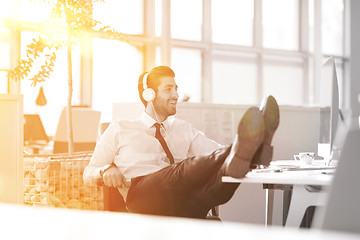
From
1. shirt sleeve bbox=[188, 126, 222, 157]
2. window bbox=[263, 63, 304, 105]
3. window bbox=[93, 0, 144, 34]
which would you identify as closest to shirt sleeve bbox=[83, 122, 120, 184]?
shirt sleeve bbox=[188, 126, 222, 157]

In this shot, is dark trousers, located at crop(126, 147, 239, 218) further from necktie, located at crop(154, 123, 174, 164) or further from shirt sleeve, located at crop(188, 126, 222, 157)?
shirt sleeve, located at crop(188, 126, 222, 157)

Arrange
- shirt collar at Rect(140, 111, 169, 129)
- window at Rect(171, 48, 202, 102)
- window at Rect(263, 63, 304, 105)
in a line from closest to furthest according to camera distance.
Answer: shirt collar at Rect(140, 111, 169, 129), window at Rect(171, 48, 202, 102), window at Rect(263, 63, 304, 105)

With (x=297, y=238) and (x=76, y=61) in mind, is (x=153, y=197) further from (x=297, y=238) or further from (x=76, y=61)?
(x=76, y=61)

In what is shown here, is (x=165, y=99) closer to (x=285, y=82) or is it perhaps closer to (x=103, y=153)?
(x=103, y=153)

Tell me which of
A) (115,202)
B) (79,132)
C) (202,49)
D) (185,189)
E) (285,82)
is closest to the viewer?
(185,189)

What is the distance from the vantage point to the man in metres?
1.88

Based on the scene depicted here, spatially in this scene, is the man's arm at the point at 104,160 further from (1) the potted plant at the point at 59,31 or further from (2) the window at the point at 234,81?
(2) the window at the point at 234,81

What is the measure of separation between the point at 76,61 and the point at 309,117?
169 inches

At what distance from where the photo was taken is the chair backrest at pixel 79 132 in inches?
223

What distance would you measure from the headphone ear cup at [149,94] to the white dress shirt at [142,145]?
0.30 ft

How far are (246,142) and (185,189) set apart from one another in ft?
1.92

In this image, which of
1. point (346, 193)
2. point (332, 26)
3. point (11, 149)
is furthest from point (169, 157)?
point (332, 26)

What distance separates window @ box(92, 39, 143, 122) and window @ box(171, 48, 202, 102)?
Result: 593 millimetres

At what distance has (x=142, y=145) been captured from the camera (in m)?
2.79
